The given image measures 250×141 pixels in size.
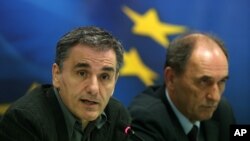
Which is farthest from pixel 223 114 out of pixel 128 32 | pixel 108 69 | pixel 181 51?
pixel 108 69

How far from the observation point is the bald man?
1846 mm

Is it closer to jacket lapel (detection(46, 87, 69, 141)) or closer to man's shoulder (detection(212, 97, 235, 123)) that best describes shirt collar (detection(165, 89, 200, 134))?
man's shoulder (detection(212, 97, 235, 123))

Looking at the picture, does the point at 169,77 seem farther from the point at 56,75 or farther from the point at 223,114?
the point at 56,75

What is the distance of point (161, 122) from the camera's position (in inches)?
72.3

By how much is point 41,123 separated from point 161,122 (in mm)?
592

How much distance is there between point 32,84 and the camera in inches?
95.2

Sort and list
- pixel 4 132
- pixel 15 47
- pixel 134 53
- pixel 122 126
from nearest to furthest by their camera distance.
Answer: pixel 4 132, pixel 122 126, pixel 15 47, pixel 134 53

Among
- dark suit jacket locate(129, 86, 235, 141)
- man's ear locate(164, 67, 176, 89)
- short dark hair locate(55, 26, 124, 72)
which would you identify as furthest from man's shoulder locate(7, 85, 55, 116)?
man's ear locate(164, 67, 176, 89)

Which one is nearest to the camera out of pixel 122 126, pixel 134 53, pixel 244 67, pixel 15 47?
pixel 122 126

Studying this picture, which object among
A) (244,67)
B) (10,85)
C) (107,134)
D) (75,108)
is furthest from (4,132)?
(244,67)

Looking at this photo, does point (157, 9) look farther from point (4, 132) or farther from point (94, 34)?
point (4, 132)

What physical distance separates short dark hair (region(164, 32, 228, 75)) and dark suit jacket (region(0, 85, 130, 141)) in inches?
16.8

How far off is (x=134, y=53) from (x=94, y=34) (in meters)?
1.11

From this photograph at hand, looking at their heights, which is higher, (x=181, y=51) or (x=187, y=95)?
(x=181, y=51)
